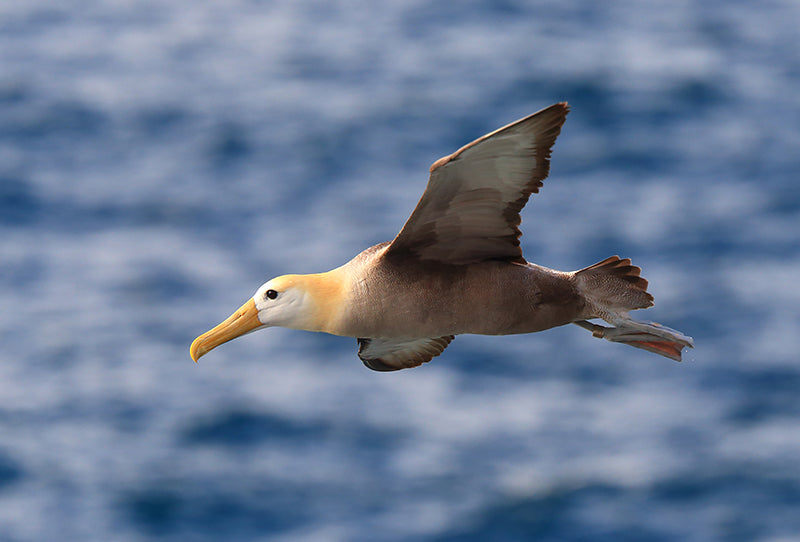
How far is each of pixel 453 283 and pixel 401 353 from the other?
2.41 metres

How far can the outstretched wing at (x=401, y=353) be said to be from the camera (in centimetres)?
1341

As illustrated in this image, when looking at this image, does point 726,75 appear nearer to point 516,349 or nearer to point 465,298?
point 516,349

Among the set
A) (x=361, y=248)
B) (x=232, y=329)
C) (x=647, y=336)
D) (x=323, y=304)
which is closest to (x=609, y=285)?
(x=647, y=336)

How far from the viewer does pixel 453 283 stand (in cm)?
1122

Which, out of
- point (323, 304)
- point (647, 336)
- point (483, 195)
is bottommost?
point (323, 304)

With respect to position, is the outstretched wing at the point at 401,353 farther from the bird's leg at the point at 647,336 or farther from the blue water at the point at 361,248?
the blue water at the point at 361,248

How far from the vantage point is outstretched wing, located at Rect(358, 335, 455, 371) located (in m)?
13.4

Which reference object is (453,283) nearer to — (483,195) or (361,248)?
(483,195)

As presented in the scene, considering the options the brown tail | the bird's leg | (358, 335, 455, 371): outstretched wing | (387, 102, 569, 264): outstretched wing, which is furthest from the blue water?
(387, 102, 569, 264): outstretched wing

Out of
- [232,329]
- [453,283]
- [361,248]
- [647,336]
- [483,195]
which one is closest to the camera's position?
[483,195]

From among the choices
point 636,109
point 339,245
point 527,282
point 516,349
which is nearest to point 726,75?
point 636,109

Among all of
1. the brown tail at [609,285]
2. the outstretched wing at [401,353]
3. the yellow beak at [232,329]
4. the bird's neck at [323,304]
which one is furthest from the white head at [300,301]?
the outstretched wing at [401,353]

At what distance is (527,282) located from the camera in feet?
36.9

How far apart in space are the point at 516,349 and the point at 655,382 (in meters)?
7.93
